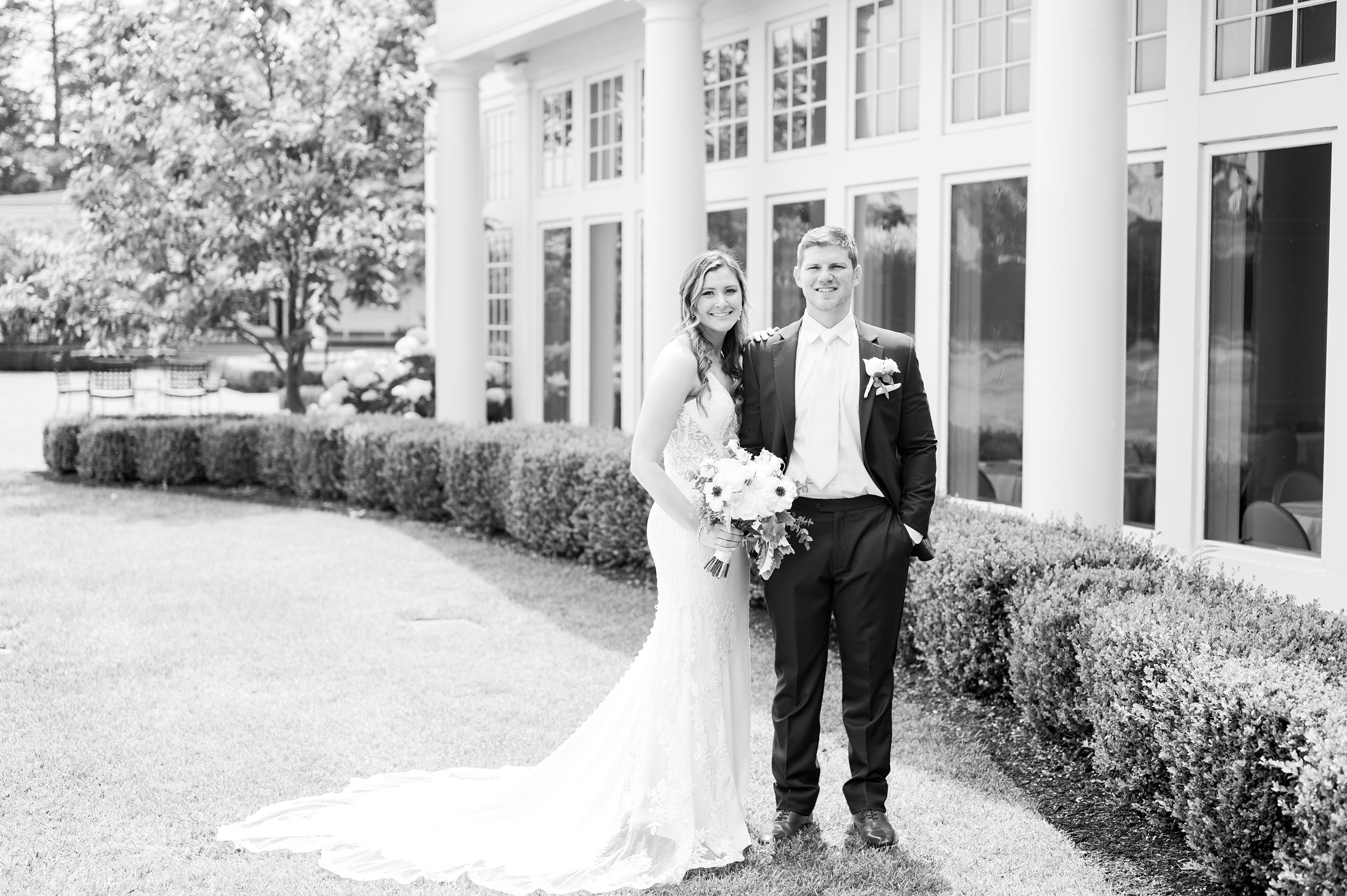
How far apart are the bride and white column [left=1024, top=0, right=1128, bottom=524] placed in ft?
9.42

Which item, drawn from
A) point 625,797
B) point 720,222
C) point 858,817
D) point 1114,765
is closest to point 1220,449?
point 1114,765

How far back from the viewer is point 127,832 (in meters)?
4.63

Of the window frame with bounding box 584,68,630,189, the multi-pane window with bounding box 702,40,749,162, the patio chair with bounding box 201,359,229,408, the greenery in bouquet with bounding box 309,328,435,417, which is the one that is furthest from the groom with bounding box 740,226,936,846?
the patio chair with bounding box 201,359,229,408

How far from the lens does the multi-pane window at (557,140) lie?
538 inches

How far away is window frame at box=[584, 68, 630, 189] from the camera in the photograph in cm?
1267

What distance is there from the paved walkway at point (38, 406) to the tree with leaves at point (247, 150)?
2.63 metres

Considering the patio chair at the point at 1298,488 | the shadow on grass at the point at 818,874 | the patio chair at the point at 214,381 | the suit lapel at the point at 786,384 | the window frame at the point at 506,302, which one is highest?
the window frame at the point at 506,302

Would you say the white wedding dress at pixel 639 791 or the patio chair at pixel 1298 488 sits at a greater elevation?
the patio chair at pixel 1298 488

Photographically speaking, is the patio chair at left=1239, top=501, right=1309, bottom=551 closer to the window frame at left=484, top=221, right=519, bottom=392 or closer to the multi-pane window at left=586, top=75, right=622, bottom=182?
the multi-pane window at left=586, top=75, right=622, bottom=182

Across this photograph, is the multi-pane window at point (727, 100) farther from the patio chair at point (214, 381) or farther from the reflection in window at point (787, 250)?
the patio chair at point (214, 381)

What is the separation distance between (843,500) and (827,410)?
12.1 inches

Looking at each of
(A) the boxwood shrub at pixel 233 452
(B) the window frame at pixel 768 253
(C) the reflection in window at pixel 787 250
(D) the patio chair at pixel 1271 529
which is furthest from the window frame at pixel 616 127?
(D) the patio chair at pixel 1271 529

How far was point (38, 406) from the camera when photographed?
25.5 metres

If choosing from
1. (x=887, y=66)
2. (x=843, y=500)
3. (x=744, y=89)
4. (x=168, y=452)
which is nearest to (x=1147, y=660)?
(x=843, y=500)
